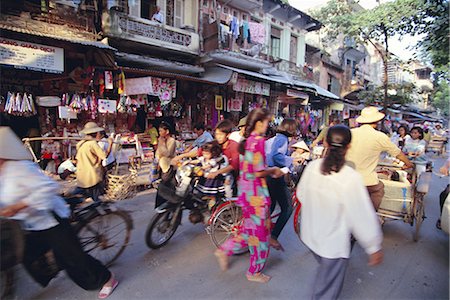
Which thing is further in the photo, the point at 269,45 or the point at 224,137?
the point at 269,45

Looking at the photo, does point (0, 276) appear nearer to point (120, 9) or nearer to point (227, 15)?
point (120, 9)

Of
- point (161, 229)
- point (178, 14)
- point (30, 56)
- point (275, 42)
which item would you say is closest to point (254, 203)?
point (161, 229)

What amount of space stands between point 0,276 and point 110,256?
1.06 metres

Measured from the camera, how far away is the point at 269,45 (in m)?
13.5

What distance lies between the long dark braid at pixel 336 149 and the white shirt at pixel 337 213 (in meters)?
0.05

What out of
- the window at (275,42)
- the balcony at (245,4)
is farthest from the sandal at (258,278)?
the window at (275,42)

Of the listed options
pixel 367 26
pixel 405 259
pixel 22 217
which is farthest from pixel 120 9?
pixel 367 26

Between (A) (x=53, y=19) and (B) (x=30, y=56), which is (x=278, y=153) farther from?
(A) (x=53, y=19)

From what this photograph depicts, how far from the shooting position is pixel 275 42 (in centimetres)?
1411

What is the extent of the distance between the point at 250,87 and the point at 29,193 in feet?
27.8

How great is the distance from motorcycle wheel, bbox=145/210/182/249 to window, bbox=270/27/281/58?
1216cm

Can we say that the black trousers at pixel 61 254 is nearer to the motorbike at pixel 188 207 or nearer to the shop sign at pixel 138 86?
the motorbike at pixel 188 207

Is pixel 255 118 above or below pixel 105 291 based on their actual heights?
above

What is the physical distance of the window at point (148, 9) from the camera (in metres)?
8.48
